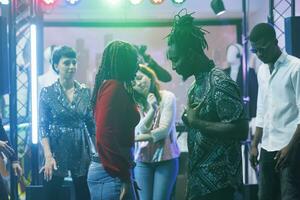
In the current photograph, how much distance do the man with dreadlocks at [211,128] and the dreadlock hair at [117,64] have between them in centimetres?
27

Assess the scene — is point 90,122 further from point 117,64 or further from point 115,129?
point 115,129

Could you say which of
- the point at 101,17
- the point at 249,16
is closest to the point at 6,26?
the point at 101,17

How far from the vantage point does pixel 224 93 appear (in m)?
2.13

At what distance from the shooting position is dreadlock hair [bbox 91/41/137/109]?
94.8 inches

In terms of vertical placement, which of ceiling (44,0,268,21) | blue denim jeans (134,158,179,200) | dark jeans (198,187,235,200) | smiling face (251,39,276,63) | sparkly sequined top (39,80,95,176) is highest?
ceiling (44,0,268,21)

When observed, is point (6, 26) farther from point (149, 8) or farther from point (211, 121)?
point (149, 8)

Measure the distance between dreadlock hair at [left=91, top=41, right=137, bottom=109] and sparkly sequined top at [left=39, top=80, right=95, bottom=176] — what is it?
849mm

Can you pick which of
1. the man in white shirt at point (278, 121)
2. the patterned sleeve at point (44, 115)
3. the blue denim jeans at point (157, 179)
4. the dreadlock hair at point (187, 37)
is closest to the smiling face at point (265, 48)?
the man in white shirt at point (278, 121)

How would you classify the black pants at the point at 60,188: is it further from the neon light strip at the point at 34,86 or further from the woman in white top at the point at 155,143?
the neon light strip at the point at 34,86

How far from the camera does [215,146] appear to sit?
7.05 feet

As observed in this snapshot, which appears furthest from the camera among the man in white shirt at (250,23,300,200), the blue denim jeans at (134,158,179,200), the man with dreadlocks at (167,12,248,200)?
the blue denim jeans at (134,158,179,200)

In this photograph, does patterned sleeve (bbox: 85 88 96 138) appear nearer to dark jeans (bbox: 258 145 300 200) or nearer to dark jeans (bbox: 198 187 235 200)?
dark jeans (bbox: 258 145 300 200)

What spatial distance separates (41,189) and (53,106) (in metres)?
0.93

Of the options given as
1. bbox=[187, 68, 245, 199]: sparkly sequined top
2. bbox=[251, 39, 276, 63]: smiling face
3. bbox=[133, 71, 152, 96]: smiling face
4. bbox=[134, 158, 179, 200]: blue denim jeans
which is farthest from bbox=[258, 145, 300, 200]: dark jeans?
bbox=[133, 71, 152, 96]: smiling face
